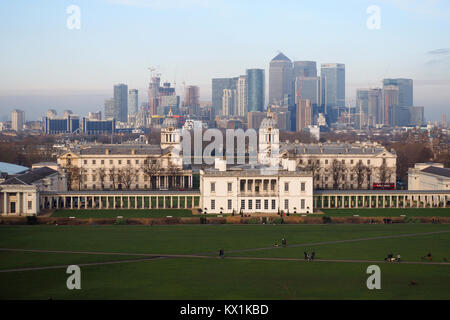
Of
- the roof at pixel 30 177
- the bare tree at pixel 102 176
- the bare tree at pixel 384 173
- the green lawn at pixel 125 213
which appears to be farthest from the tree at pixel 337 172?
the roof at pixel 30 177

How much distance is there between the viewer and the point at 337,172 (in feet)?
344

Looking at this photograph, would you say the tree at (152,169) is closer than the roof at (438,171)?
No

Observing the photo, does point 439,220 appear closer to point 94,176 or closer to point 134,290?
point 134,290

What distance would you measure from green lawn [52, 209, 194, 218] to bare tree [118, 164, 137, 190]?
18.1m

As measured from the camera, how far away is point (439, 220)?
245 ft

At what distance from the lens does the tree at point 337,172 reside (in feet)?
347

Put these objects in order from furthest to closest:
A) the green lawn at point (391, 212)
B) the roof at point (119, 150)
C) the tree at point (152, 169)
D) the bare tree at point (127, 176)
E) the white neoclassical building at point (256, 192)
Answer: the roof at point (119, 150) < the tree at point (152, 169) < the bare tree at point (127, 176) < the white neoclassical building at point (256, 192) < the green lawn at point (391, 212)

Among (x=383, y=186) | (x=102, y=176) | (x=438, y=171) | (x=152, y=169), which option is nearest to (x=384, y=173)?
(x=383, y=186)

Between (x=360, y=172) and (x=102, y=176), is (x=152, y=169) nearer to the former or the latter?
(x=102, y=176)

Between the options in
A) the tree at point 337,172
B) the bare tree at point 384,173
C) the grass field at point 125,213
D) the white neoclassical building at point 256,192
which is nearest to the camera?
the grass field at point 125,213

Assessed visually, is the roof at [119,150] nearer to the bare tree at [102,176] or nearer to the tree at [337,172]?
the bare tree at [102,176]

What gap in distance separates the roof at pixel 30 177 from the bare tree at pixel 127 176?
10.4 meters
